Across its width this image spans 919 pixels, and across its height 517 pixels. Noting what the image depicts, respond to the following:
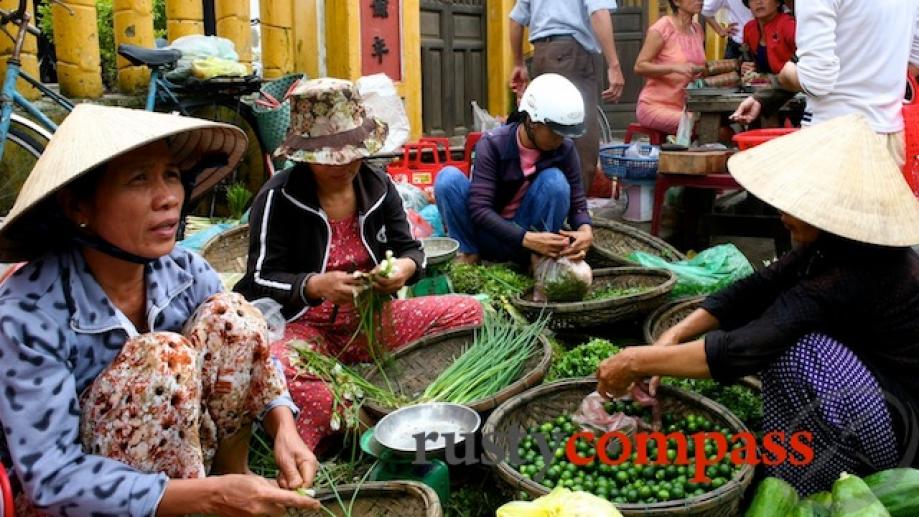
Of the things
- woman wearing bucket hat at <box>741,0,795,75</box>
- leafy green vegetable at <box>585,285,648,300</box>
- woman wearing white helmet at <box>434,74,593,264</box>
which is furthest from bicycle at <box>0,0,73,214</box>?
woman wearing bucket hat at <box>741,0,795,75</box>

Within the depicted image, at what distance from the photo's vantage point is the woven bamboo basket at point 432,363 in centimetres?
286

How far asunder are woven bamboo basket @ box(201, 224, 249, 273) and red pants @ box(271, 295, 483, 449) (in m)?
1.18

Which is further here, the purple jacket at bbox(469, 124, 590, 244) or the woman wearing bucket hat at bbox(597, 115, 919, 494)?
the purple jacket at bbox(469, 124, 590, 244)

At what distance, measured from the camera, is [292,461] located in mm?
2049

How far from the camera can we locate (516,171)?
4117mm

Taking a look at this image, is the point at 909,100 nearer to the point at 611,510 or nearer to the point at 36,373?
the point at 611,510

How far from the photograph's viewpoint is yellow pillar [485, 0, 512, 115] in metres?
8.83

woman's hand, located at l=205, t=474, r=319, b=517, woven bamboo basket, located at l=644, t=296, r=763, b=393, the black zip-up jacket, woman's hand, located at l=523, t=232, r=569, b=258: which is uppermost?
the black zip-up jacket

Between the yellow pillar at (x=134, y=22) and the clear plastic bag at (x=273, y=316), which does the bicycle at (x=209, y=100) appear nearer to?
the yellow pillar at (x=134, y=22)

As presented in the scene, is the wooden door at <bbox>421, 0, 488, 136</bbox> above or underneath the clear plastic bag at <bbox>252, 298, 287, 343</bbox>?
above

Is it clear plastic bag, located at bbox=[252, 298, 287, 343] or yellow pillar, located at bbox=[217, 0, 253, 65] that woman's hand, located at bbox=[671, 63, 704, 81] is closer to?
yellow pillar, located at bbox=[217, 0, 253, 65]

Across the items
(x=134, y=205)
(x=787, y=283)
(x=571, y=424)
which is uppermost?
(x=134, y=205)

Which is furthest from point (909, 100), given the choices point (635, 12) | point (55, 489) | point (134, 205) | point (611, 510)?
point (635, 12)

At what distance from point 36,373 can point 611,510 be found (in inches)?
47.1
